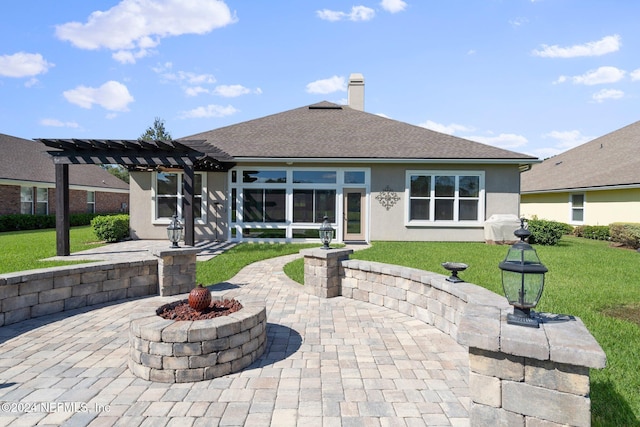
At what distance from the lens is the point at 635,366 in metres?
3.48

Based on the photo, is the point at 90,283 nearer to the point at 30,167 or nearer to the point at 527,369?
the point at 527,369

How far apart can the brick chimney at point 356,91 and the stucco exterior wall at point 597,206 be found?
13548 millimetres

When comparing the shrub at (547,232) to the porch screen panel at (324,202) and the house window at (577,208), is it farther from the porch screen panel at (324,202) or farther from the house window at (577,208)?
the house window at (577,208)

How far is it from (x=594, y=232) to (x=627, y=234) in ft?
12.5

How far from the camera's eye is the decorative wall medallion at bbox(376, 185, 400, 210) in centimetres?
1352

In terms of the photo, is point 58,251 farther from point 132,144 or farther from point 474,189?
point 474,189

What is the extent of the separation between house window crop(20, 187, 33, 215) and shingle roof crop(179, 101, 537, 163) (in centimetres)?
1274

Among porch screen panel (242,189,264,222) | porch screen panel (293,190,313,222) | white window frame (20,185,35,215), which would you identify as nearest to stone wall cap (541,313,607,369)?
porch screen panel (293,190,313,222)

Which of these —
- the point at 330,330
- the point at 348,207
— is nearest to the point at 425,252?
the point at 348,207

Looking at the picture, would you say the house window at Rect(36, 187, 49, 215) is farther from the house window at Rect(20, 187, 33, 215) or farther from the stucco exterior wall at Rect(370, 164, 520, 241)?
the stucco exterior wall at Rect(370, 164, 520, 241)

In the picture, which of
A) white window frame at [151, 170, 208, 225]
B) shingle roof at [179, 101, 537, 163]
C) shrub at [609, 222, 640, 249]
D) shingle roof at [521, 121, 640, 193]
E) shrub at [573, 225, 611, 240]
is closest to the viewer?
shrub at [609, 222, 640, 249]

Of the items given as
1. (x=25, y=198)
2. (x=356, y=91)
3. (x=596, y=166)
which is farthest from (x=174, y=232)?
(x=596, y=166)

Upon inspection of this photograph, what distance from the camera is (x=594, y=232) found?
16.3 meters

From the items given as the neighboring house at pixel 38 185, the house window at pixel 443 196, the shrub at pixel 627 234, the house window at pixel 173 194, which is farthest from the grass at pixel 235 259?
the neighboring house at pixel 38 185
